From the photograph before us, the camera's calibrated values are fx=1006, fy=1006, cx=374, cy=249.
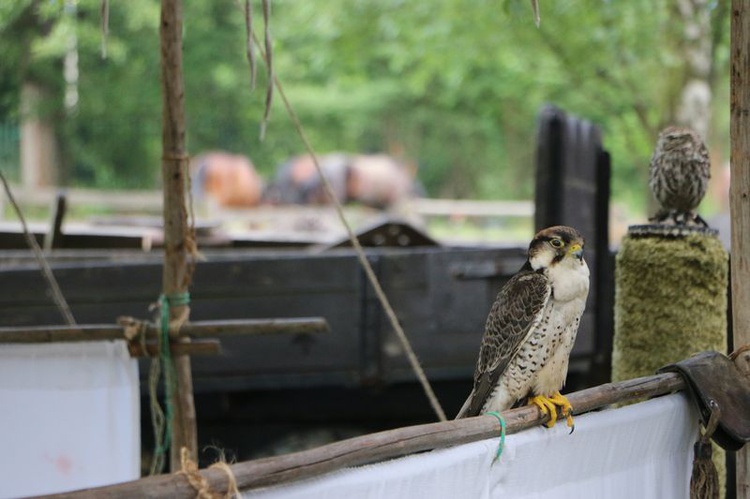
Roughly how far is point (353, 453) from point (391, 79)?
25.4 metres

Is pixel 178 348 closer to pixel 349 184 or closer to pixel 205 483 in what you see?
pixel 205 483

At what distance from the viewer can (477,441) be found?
7.38 feet

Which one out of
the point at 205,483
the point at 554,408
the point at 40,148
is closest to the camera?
the point at 205,483

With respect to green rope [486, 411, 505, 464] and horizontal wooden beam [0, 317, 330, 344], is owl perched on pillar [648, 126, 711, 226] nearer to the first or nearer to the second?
horizontal wooden beam [0, 317, 330, 344]

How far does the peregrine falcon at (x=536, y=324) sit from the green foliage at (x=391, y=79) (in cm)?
235

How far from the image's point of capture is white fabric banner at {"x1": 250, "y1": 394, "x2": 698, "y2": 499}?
1.96 metres

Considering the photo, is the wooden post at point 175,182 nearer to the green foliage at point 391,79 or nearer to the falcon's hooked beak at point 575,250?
the green foliage at point 391,79

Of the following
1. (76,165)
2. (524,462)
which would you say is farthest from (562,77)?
(76,165)

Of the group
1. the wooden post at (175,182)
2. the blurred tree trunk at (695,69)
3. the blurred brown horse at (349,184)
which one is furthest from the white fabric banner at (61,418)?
the blurred brown horse at (349,184)

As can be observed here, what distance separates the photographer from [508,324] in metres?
3.08

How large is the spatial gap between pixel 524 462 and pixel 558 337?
0.81 metres

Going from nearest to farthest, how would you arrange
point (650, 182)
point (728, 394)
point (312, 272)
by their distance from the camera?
point (728, 394) → point (650, 182) → point (312, 272)

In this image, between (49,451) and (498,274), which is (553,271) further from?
(498,274)

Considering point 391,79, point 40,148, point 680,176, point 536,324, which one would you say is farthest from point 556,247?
point 391,79
